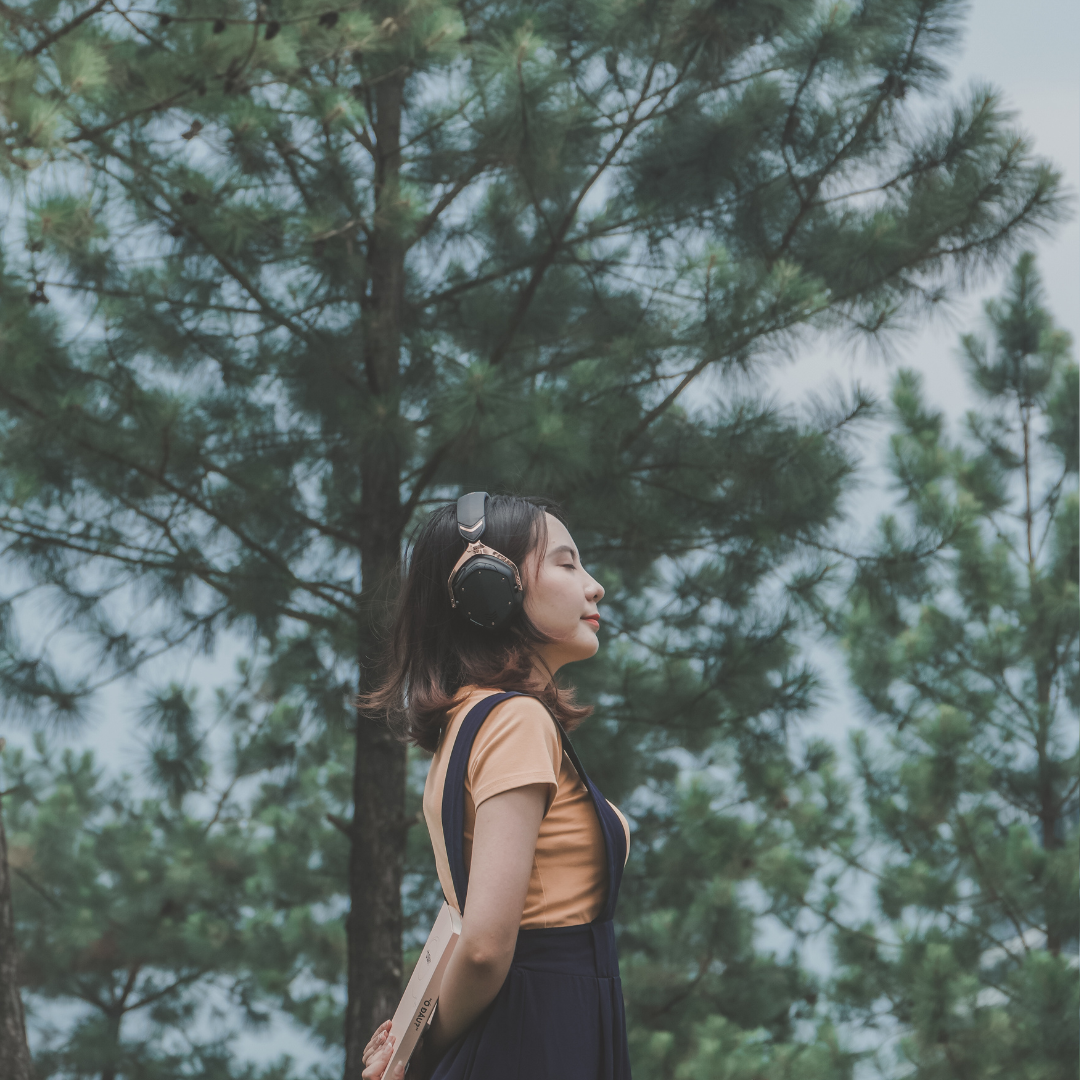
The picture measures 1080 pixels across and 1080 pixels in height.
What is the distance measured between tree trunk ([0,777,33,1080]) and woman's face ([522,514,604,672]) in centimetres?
167

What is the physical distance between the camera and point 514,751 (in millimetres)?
1089

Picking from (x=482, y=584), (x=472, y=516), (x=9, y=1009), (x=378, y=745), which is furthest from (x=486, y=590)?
(x=378, y=745)

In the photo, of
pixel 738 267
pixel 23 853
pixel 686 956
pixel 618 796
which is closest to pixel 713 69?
pixel 738 267

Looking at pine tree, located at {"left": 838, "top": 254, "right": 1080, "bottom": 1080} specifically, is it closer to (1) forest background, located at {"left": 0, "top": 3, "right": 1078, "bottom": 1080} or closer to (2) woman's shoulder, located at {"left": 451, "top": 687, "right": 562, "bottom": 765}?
(1) forest background, located at {"left": 0, "top": 3, "right": 1078, "bottom": 1080}

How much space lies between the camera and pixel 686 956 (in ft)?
18.7

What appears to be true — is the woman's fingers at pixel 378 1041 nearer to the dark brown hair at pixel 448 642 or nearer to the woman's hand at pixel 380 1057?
the woman's hand at pixel 380 1057

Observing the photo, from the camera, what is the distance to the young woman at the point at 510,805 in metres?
1.06

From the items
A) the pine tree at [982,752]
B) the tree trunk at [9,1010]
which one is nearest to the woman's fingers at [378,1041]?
the tree trunk at [9,1010]

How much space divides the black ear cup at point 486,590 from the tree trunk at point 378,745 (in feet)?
6.79

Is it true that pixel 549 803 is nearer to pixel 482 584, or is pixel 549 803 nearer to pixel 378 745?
pixel 482 584

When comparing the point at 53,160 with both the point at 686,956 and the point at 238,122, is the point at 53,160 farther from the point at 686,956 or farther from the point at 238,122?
the point at 686,956

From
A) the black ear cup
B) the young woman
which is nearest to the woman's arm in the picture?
the young woman

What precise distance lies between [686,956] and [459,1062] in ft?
16.1

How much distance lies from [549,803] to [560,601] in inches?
9.8
